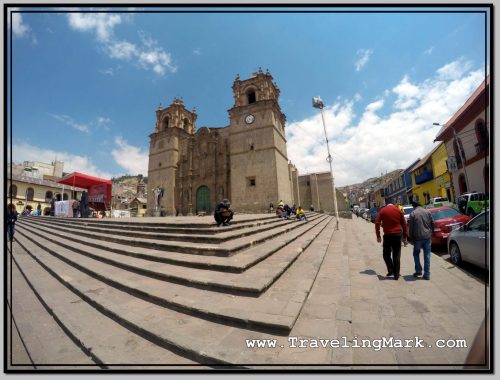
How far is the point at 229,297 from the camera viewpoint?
3.08 metres

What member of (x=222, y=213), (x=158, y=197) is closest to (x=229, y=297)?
(x=222, y=213)

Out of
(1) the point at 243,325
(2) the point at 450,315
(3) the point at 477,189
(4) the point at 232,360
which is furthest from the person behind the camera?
(3) the point at 477,189

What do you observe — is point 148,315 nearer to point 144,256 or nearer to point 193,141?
point 144,256

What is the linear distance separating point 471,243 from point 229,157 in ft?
76.1

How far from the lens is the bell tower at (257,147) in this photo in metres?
22.3

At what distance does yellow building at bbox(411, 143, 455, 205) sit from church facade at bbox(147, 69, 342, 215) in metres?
15.2

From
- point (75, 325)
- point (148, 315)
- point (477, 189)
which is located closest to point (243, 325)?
point (148, 315)

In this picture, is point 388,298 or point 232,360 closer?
point 232,360

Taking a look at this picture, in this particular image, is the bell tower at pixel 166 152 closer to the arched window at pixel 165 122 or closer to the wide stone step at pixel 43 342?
the arched window at pixel 165 122

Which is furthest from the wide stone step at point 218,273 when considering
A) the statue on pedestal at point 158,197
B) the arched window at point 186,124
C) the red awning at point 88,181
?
the arched window at point 186,124

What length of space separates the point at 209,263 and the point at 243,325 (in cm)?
190

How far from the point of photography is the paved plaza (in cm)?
201

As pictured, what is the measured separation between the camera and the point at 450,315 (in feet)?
8.61

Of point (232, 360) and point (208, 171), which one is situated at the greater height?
point (208, 171)
